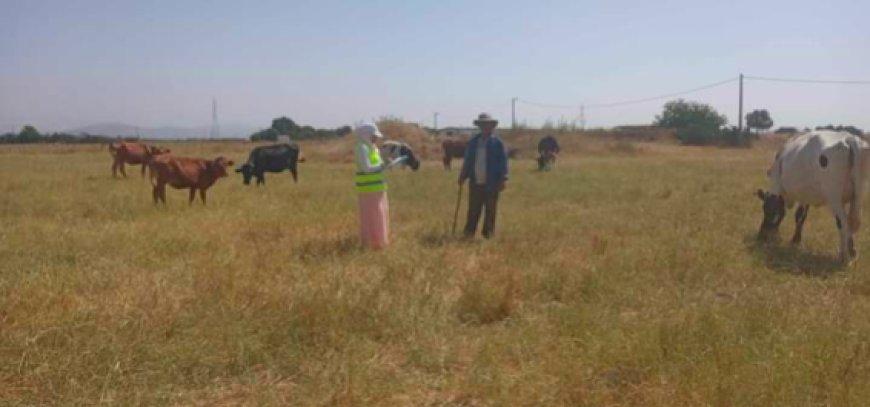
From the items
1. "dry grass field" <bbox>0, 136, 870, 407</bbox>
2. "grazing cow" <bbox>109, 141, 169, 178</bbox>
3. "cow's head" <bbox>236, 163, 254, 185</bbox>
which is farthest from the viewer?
"grazing cow" <bbox>109, 141, 169, 178</bbox>

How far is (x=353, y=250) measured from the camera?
8039 mm

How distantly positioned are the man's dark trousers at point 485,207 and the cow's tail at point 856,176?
4.20m

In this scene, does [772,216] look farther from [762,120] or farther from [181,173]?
[762,120]

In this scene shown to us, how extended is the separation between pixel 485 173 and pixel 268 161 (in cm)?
1047

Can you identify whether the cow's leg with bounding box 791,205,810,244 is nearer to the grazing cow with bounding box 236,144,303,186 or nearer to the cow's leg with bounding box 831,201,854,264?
the cow's leg with bounding box 831,201,854,264

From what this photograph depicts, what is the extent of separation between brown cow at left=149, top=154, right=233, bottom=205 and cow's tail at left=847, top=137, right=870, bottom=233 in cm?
1004

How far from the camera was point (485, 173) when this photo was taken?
9.42m

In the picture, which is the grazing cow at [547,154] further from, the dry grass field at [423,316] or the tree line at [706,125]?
the tree line at [706,125]

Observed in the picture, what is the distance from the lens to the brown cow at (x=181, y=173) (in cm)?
1223

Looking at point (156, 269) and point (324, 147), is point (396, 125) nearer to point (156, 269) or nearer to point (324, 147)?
point (324, 147)

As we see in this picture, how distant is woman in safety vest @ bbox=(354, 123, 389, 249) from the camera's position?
27.1 feet

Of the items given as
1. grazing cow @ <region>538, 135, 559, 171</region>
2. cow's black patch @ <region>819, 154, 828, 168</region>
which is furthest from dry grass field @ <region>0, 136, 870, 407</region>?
grazing cow @ <region>538, 135, 559, 171</region>

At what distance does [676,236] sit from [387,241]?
12.6ft

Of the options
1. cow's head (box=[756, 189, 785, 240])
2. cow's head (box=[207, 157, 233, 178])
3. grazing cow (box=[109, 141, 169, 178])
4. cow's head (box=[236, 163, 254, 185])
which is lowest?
cow's head (box=[756, 189, 785, 240])
